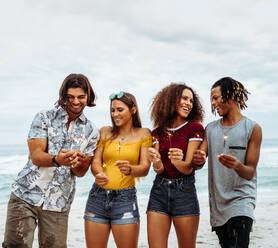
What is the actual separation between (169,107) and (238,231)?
5.70 feet

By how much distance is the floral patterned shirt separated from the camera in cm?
392

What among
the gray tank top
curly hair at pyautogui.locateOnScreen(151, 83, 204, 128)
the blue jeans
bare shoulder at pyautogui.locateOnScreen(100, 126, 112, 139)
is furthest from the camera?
bare shoulder at pyautogui.locateOnScreen(100, 126, 112, 139)

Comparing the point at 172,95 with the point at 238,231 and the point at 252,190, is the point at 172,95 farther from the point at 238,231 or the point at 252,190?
the point at 238,231

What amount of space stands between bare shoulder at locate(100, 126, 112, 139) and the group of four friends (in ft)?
0.12

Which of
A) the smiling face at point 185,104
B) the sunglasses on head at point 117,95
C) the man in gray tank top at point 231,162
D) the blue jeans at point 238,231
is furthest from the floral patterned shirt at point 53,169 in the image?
the blue jeans at point 238,231

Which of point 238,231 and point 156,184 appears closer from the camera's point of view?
point 238,231

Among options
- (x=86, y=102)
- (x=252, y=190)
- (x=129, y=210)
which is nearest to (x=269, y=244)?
(x=252, y=190)

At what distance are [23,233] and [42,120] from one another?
1.40m

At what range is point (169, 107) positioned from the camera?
13.9ft

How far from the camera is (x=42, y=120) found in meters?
4.03

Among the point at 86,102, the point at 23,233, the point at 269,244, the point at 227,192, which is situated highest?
the point at 86,102

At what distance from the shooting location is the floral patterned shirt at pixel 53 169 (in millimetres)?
3924

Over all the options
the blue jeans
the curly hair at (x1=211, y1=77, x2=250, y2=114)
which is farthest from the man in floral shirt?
the blue jeans

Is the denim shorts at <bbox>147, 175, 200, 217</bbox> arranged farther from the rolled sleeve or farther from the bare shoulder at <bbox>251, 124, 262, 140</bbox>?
the rolled sleeve
